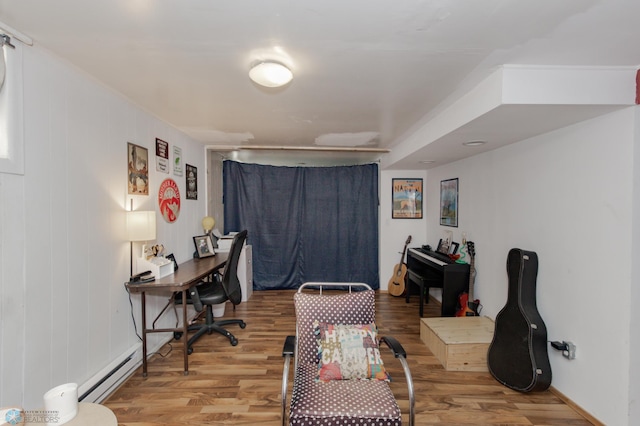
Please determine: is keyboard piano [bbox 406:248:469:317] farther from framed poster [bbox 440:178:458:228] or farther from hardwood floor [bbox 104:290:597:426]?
hardwood floor [bbox 104:290:597:426]

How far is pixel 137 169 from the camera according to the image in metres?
2.61

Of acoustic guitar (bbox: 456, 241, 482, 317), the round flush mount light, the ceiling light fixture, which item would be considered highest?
the ceiling light fixture

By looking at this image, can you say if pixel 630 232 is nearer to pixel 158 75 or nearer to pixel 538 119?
pixel 538 119

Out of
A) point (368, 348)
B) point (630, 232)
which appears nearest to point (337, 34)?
point (368, 348)

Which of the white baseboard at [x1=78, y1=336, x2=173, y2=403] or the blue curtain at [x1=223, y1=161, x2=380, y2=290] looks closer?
the white baseboard at [x1=78, y1=336, x2=173, y2=403]

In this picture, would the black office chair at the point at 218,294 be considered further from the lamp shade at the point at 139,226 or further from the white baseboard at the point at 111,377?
the lamp shade at the point at 139,226

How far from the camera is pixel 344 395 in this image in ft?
5.31

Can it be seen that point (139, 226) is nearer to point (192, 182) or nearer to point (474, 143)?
point (192, 182)

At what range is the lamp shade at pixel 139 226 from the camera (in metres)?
2.42

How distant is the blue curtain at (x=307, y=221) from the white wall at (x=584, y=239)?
2.33 meters

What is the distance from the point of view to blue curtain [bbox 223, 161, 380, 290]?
195 inches

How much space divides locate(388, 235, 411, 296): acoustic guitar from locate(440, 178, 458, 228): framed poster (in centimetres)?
70

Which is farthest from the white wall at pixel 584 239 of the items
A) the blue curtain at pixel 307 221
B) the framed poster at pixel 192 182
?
the framed poster at pixel 192 182

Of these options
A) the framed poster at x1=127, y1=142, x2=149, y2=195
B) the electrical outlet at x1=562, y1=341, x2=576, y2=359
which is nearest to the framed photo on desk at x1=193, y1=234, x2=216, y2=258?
the framed poster at x1=127, y1=142, x2=149, y2=195
